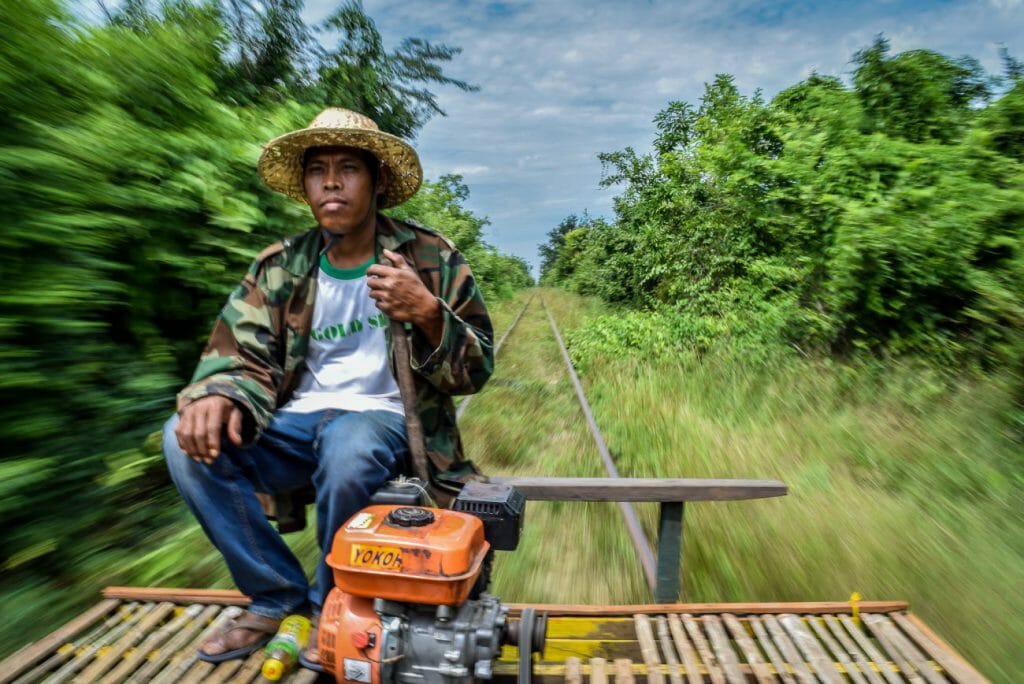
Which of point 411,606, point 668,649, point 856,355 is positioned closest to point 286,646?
point 411,606

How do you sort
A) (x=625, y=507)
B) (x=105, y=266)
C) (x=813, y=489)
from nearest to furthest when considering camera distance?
(x=105, y=266)
(x=625, y=507)
(x=813, y=489)

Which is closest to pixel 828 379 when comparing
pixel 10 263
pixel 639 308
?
pixel 10 263

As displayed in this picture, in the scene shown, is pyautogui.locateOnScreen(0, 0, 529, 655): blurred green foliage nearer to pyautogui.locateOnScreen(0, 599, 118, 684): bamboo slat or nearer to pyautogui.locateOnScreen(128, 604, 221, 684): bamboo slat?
pyautogui.locateOnScreen(0, 599, 118, 684): bamboo slat

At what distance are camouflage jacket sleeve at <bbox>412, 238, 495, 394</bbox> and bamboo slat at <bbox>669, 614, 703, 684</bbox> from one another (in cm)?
103

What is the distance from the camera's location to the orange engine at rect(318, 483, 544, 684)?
1569mm

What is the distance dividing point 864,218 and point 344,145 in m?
5.02

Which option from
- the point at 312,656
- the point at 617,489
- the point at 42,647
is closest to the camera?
the point at 312,656

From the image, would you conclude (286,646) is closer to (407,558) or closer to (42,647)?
(407,558)

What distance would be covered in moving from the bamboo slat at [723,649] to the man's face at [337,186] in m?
1.81

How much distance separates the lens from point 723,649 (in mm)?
2059

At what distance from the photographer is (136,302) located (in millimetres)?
3031

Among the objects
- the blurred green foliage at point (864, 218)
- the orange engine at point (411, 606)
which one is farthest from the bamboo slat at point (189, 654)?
the blurred green foliage at point (864, 218)

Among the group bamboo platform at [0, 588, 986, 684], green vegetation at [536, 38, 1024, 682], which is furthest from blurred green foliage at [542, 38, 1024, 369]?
bamboo platform at [0, 588, 986, 684]

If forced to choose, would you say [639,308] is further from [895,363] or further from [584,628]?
[584,628]
